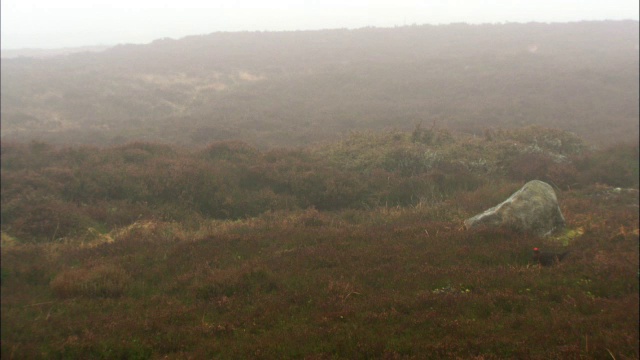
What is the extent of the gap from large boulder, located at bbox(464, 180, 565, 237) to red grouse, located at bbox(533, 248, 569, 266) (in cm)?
132

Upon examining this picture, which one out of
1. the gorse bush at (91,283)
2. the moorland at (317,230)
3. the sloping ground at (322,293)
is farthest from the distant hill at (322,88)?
the gorse bush at (91,283)

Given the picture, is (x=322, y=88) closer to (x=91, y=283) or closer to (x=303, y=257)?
(x=303, y=257)

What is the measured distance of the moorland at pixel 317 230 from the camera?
5504 millimetres

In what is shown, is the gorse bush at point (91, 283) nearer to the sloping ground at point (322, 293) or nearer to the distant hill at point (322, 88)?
the sloping ground at point (322, 293)

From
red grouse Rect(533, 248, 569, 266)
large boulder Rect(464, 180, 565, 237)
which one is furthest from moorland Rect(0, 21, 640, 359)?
large boulder Rect(464, 180, 565, 237)

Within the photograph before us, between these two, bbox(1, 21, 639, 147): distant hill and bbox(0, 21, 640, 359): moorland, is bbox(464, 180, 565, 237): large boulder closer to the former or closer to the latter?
bbox(0, 21, 640, 359): moorland

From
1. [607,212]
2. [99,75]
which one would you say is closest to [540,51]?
[607,212]

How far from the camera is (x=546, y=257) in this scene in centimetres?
779

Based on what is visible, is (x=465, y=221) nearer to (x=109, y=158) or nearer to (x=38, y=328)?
(x=38, y=328)

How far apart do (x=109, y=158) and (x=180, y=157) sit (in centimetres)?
204

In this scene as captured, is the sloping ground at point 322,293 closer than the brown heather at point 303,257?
Yes

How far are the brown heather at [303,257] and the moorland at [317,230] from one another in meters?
0.04

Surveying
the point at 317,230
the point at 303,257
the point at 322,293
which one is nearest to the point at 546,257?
the point at 322,293

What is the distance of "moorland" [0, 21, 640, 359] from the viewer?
217 inches
